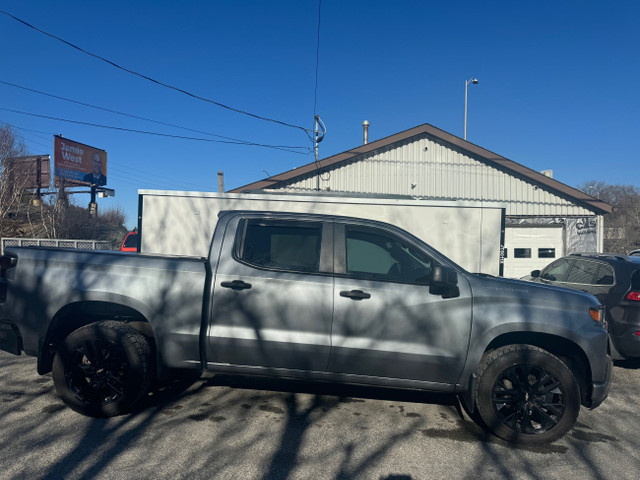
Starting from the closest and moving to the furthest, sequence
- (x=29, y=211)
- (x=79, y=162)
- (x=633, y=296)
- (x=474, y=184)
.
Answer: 1. (x=633, y=296)
2. (x=474, y=184)
3. (x=29, y=211)
4. (x=79, y=162)

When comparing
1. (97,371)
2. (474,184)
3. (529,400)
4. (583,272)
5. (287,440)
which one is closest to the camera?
(287,440)

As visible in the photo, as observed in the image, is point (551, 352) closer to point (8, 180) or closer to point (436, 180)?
point (436, 180)

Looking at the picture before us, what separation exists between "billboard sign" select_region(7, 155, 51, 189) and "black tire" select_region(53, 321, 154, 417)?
25.4 m

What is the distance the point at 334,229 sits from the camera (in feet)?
13.6

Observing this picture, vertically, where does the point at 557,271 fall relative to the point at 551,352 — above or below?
above

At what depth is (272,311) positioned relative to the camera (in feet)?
12.8

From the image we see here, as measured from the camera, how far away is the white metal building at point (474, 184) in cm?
1534

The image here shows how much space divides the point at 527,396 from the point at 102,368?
374 cm

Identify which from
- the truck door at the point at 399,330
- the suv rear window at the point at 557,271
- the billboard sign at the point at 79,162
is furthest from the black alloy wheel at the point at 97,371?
the billboard sign at the point at 79,162

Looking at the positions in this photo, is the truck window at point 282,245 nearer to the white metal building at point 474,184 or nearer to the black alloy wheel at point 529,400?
the black alloy wheel at point 529,400

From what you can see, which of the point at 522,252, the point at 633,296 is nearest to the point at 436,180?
the point at 522,252

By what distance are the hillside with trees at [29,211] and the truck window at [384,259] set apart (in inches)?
809

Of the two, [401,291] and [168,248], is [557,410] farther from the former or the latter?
[168,248]

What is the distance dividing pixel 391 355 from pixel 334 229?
4.07 feet
